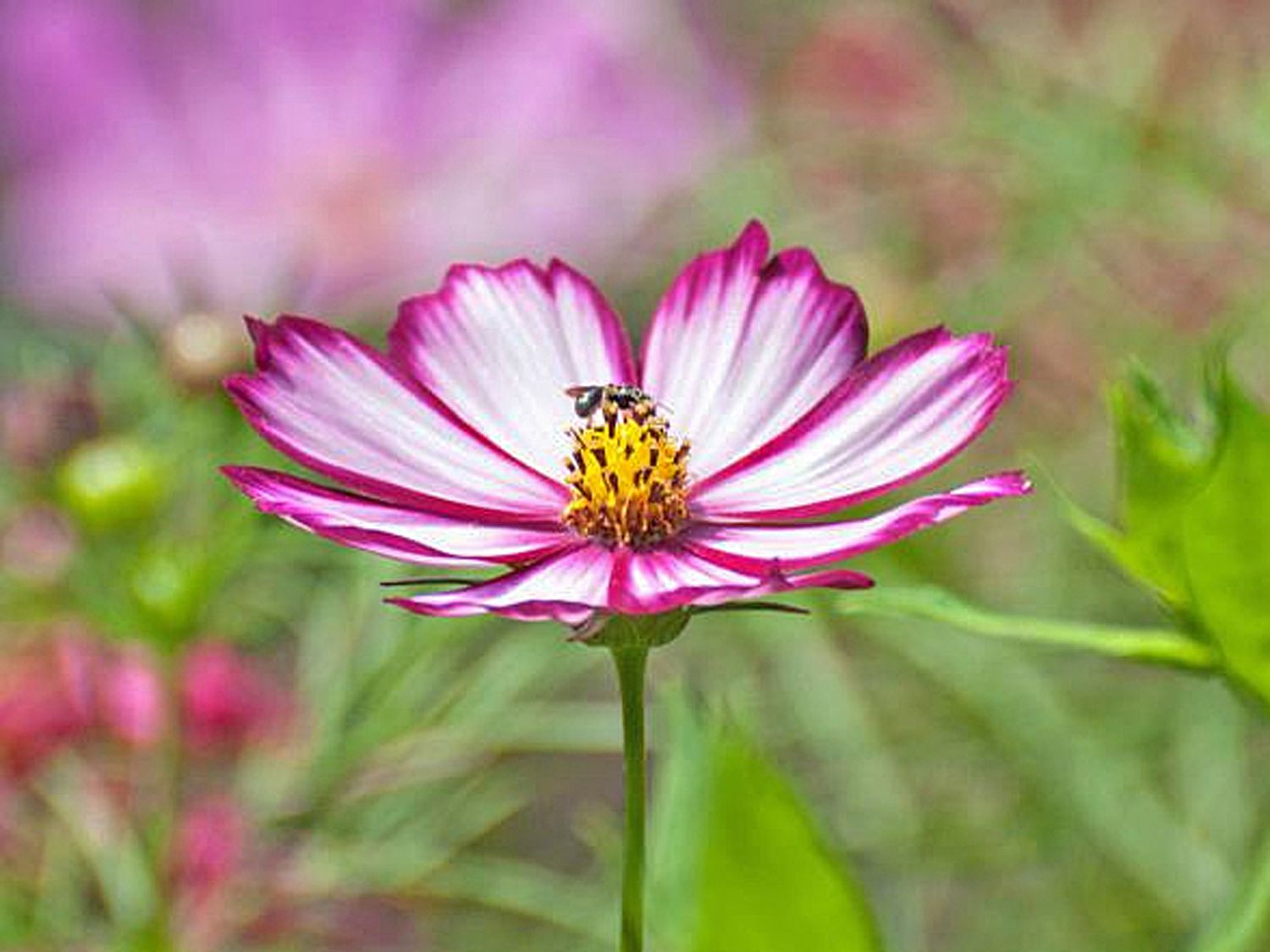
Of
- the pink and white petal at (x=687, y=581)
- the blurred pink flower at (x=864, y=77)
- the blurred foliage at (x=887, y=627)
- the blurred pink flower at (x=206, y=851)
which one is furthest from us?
the blurred pink flower at (x=864, y=77)

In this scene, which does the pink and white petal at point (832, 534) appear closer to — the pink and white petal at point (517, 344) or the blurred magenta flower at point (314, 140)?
the pink and white petal at point (517, 344)

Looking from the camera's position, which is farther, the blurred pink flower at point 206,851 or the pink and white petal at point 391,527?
the blurred pink flower at point 206,851

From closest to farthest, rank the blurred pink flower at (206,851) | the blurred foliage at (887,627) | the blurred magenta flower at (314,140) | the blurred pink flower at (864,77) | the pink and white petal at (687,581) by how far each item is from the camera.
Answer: the pink and white petal at (687,581)
the blurred foliage at (887,627)
the blurred pink flower at (206,851)
the blurred pink flower at (864,77)
the blurred magenta flower at (314,140)

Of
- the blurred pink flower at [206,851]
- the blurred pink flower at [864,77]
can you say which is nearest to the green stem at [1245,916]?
the blurred pink flower at [206,851]

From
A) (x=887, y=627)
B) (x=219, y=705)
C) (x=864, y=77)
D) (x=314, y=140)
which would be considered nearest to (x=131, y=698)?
(x=219, y=705)

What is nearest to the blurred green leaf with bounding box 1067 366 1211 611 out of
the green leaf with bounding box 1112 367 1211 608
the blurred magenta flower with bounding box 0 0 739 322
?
the green leaf with bounding box 1112 367 1211 608

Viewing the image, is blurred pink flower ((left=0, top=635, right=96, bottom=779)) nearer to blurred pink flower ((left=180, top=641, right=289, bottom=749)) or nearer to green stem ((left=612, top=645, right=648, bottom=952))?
blurred pink flower ((left=180, top=641, right=289, bottom=749))

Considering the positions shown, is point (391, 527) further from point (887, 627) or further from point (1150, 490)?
point (887, 627)

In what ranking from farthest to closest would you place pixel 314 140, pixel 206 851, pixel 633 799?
1. pixel 314 140
2. pixel 206 851
3. pixel 633 799
